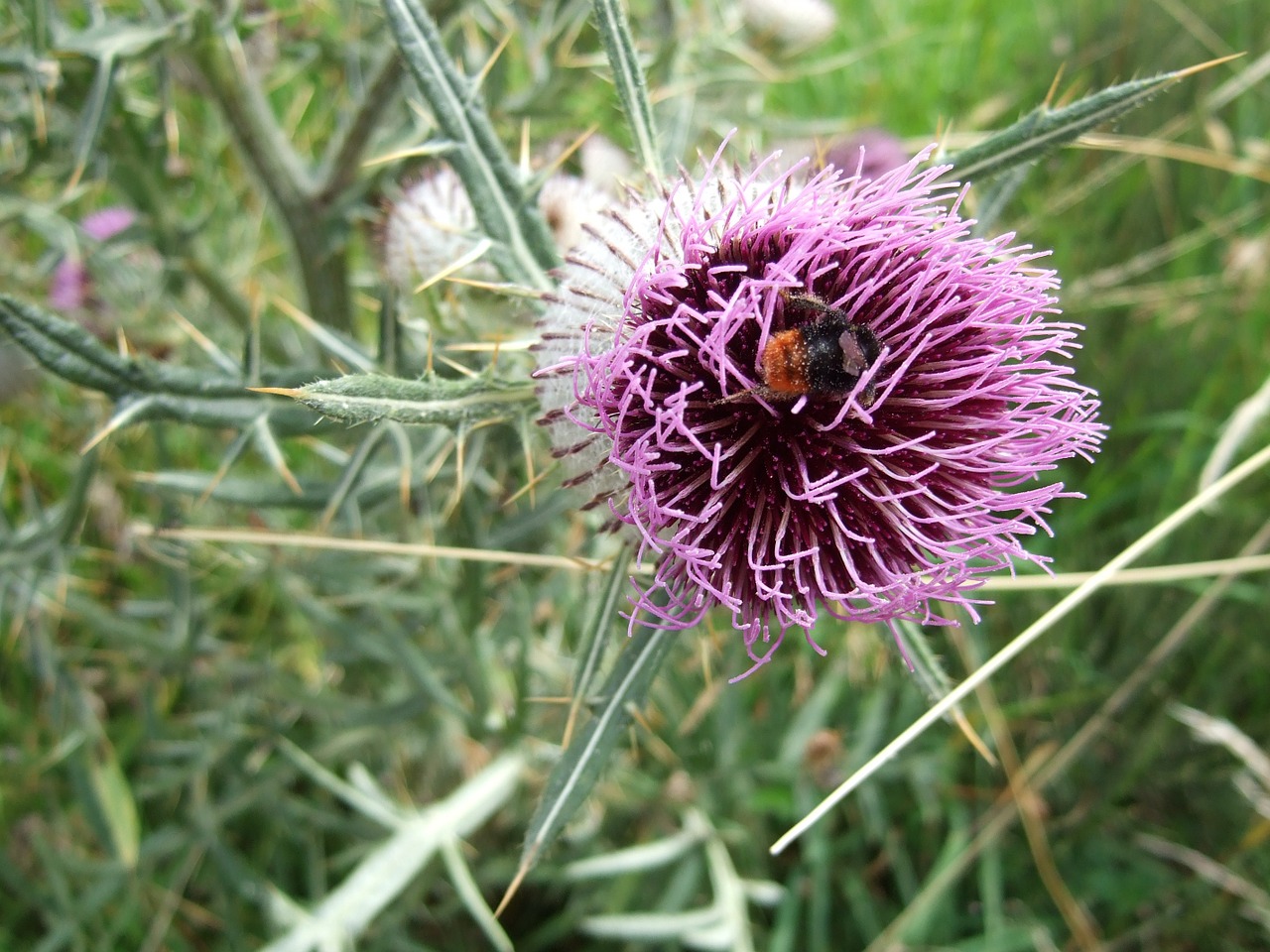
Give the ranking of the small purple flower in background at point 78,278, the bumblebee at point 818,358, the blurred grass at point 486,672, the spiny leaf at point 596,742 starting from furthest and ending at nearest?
the small purple flower in background at point 78,278 → the blurred grass at point 486,672 → the spiny leaf at point 596,742 → the bumblebee at point 818,358

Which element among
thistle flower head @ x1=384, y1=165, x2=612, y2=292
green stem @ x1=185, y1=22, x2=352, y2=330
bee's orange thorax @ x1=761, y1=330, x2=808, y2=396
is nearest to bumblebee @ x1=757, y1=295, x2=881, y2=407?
bee's orange thorax @ x1=761, y1=330, x2=808, y2=396

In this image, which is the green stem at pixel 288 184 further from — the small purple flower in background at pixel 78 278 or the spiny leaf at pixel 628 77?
the spiny leaf at pixel 628 77

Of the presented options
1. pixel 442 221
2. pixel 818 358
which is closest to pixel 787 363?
Answer: pixel 818 358

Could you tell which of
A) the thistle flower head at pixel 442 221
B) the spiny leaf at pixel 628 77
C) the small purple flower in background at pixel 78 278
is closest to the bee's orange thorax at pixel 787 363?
the spiny leaf at pixel 628 77

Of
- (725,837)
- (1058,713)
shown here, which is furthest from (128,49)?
(1058,713)

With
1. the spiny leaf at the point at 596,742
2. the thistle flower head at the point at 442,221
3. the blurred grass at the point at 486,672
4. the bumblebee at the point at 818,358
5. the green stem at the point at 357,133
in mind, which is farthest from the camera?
the blurred grass at the point at 486,672

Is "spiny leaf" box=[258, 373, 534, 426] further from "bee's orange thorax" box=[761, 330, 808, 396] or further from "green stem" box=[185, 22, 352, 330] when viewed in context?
"green stem" box=[185, 22, 352, 330]

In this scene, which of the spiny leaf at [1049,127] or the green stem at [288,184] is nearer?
the spiny leaf at [1049,127]

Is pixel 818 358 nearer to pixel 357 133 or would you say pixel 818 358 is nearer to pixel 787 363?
pixel 787 363
